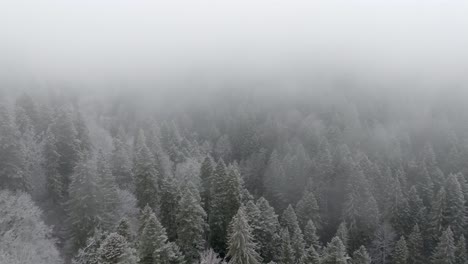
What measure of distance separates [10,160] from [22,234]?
562 inches

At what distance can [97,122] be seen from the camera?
106688mm

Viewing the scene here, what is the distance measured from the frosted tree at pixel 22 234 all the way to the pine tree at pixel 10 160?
4785 millimetres

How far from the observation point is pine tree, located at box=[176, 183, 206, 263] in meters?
43.1

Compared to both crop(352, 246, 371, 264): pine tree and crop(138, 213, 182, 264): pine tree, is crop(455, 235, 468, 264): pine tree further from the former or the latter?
crop(138, 213, 182, 264): pine tree

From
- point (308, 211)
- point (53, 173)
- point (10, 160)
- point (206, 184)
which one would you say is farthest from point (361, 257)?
point (10, 160)

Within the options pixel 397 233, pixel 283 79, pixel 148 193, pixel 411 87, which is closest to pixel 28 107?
pixel 148 193

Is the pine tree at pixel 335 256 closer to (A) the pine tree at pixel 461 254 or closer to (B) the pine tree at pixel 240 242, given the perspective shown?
(B) the pine tree at pixel 240 242

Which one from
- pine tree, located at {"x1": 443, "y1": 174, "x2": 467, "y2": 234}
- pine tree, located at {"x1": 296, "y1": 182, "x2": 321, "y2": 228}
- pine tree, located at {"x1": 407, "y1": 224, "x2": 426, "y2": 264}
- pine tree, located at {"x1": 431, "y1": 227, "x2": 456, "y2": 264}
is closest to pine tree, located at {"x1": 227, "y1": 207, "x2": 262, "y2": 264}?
pine tree, located at {"x1": 296, "y1": 182, "x2": 321, "y2": 228}

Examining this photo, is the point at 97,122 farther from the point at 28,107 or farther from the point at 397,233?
the point at 397,233

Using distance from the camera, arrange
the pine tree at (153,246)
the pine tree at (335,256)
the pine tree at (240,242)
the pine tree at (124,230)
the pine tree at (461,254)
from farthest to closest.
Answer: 1. the pine tree at (461,254)
2. the pine tree at (335,256)
3. the pine tree at (124,230)
4. the pine tree at (240,242)
5. the pine tree at (153,246)

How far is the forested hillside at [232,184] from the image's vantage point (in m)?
39.5

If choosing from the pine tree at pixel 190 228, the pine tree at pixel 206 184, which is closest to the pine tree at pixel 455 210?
the pine tree at pixel 206 184

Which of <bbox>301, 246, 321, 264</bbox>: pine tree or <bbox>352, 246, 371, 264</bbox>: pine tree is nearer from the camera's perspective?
<bbox>301, 246, 321, 264</bbox>: pine tree

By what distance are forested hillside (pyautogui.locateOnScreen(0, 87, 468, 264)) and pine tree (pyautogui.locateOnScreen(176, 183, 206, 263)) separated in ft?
0.43
